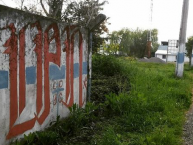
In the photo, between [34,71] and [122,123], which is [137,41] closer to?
[122,123]

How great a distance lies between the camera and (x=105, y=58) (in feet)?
29.9

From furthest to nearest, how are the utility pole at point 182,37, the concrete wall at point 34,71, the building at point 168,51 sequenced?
the building at point 168,51 → the utility pole at point 182,37 → the concrete wall at point 34,71

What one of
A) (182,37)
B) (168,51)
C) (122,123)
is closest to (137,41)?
(168,51)

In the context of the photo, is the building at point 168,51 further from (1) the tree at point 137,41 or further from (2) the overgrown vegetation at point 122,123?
(2) the overgrown vegetation at point 122,123

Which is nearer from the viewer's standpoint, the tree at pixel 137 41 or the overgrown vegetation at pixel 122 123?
the overgrown vegetation at pixel 122 123

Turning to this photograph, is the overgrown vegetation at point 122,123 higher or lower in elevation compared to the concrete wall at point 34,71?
lower

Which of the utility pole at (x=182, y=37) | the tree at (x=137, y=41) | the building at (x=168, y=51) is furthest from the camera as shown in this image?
the building at (x=168, y=51)

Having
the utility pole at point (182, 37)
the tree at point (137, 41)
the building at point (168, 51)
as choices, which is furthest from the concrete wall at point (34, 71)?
the building at point (168, 51)

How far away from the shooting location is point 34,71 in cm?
307

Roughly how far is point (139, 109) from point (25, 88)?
8.24 feet

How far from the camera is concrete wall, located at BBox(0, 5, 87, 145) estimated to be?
2596 millimetres

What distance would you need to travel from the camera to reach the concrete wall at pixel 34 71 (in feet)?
8.52

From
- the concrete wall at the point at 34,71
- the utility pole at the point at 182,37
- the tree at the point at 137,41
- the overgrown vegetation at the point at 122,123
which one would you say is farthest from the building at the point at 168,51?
the concrete wall at the point at 34,71

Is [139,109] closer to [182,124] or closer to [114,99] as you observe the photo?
[114,99]
